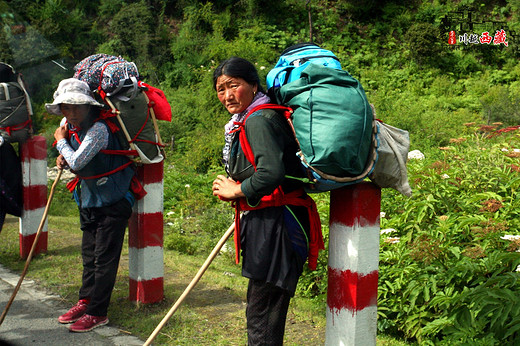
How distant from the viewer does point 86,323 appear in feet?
13.8

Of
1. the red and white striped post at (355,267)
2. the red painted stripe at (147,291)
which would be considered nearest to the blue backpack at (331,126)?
the red and white striped post at (355,267)

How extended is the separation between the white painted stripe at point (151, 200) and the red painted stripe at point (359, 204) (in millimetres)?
2192

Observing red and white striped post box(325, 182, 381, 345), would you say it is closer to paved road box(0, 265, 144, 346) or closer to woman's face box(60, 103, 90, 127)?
→ paved road box(0, 265, 144, 346)

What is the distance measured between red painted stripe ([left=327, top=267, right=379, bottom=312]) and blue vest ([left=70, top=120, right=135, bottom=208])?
6.85 ft

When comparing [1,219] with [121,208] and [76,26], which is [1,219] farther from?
[76,26]

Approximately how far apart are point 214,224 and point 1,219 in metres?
2.82

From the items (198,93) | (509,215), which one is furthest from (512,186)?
(198,93)

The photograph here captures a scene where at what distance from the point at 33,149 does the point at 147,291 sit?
2.53 m

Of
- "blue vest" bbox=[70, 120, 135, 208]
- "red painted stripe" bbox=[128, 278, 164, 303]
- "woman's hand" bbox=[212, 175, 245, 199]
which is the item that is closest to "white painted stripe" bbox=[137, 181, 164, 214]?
"blue vest" bbox=[70, 120, 135, 208]

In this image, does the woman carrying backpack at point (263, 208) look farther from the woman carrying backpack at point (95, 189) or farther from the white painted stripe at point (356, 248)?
the woman carrying backpack at point (95, 189)

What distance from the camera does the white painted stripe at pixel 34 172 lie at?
6066mm

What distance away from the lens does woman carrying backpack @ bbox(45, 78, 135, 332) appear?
4.12 meters

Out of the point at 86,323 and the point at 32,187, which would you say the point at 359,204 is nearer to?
the point at 86,323

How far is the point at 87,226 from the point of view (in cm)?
445
